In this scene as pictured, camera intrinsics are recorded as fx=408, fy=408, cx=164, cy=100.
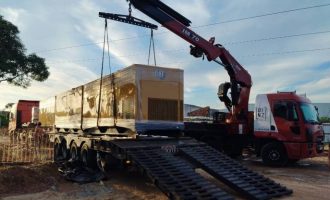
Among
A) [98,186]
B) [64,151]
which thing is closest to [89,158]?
[98,186]

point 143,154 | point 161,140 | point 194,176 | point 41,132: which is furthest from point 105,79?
point 41,132

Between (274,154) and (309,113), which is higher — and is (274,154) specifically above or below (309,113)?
below

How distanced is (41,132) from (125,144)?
43.0 feet

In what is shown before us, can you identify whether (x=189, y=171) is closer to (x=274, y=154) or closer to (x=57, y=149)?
(x=274, y=154)

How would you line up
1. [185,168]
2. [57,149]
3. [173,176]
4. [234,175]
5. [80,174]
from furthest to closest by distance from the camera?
[57,149], [80,174], [234,175], [185,168], [173,176]

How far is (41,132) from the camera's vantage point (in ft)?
72.1

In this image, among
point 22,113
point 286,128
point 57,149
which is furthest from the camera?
point 22,113

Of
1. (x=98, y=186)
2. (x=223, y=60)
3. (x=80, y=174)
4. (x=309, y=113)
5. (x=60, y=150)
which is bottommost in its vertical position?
(x=98, y=186)

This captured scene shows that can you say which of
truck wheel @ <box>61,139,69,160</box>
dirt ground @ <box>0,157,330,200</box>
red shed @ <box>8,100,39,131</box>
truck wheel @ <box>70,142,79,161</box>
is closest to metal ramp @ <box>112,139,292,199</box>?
dirt ground @ <box>0,157,330,200</box>

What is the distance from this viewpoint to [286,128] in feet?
49.2

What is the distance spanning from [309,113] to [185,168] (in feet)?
25.6

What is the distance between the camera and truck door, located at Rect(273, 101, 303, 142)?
14805 mm

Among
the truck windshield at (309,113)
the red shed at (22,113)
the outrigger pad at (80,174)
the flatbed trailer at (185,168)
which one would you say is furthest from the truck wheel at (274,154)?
the red shed at (22,113)

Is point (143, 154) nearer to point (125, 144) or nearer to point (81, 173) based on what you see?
point (125, 144)
